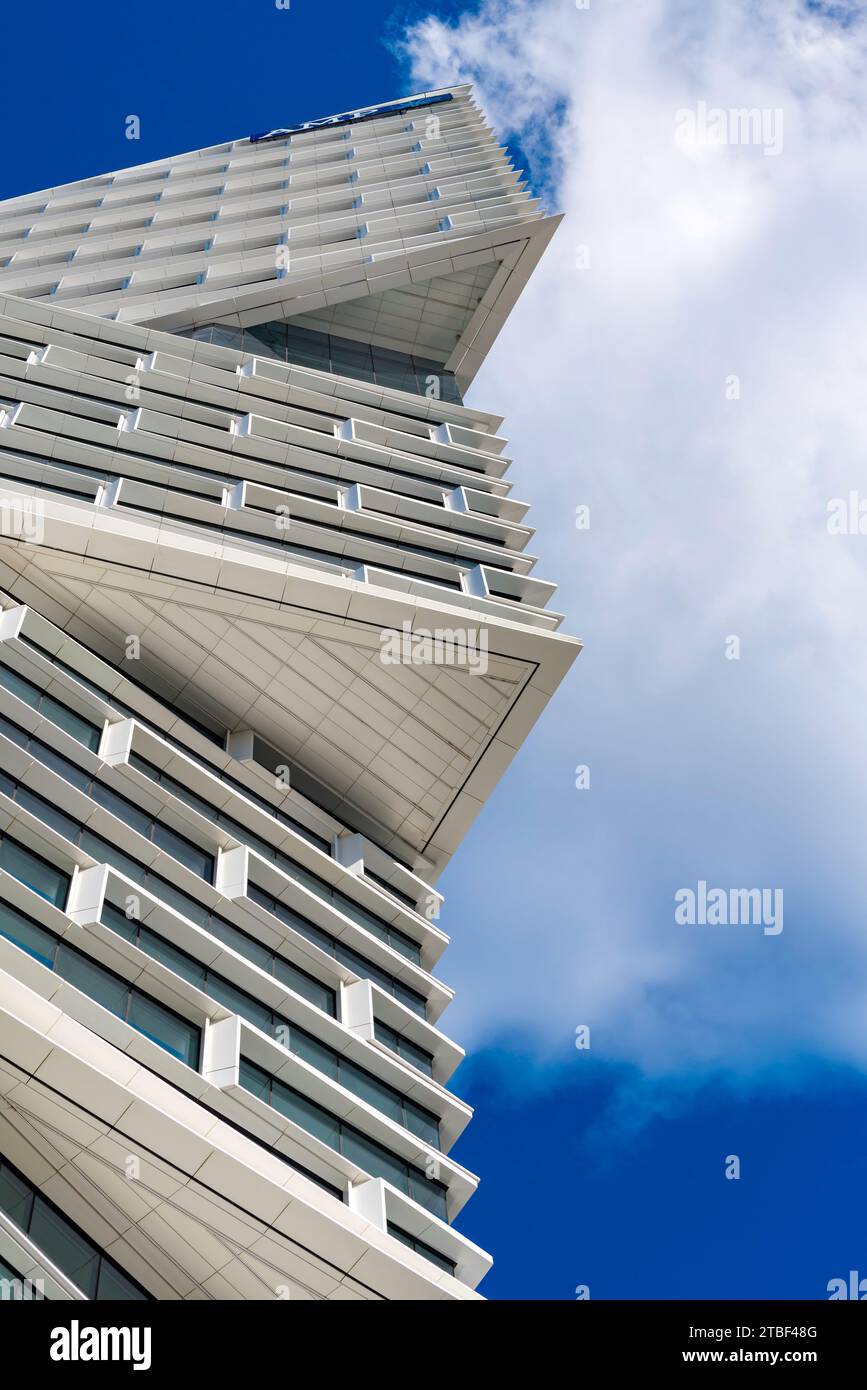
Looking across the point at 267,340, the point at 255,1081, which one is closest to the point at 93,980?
the point at 255,1081

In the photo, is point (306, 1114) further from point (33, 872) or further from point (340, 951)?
point (33, 872)

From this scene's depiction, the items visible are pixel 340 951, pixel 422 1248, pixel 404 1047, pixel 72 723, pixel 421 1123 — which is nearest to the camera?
pixel 422 1248

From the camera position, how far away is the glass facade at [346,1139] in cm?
2209

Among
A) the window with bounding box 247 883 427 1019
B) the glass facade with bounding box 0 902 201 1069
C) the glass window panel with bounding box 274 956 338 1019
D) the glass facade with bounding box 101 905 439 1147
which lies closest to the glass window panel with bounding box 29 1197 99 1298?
the glass facade with bounding box 0 902 201 1069

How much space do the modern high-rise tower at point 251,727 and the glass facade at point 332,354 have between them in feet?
0.54

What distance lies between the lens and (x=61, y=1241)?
17156mm

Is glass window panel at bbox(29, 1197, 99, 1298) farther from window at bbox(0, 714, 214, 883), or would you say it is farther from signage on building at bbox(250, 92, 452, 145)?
signage on building at bbox(250, 92, 452, 145)

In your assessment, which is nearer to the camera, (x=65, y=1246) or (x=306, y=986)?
(x=65, y=1246)

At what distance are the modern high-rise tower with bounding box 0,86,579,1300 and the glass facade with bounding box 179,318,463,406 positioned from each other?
165 mm

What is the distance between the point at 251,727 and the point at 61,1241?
611 inches

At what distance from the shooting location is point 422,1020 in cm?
2752

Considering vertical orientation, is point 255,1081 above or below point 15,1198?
above

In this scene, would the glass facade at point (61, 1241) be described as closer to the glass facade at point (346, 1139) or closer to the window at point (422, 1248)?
the glass facade at point (346, 1139)
